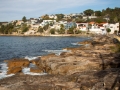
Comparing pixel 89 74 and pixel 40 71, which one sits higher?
pixel 89 74

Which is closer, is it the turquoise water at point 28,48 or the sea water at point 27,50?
the sea water at point 27,50

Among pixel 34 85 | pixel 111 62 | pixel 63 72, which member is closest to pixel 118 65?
pixel 111 62

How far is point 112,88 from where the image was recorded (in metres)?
13.1

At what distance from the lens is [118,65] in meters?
22.5

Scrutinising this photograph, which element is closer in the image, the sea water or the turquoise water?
the sea water

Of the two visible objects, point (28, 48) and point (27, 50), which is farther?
point (28, 48)

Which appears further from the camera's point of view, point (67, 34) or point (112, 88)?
point (67, 34)

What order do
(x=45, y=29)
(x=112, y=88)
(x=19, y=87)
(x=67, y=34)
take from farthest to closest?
(x=45, y=29)
(x=67, y=34)
(x=19, y=87)
(x=112, y=88)

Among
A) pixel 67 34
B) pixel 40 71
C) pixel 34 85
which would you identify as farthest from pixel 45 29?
pixel 34 85

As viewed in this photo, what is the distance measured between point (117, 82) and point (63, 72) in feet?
26.4

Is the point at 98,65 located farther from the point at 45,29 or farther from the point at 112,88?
the point at 45,29

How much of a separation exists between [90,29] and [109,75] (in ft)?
459

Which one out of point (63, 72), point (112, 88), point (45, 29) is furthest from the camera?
point (45, 29)

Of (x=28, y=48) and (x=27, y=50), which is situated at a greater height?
(x=27, y=50)
